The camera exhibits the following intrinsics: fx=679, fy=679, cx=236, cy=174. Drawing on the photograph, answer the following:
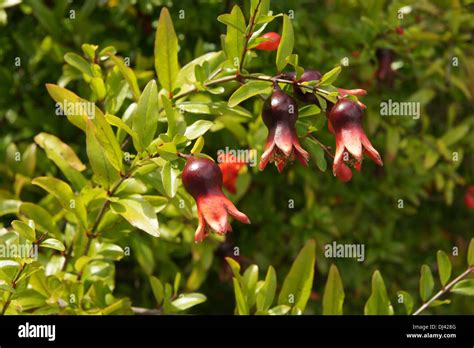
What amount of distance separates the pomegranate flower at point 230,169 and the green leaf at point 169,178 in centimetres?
46

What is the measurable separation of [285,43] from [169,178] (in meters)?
0.28

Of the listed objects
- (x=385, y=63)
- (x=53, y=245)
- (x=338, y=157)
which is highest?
(x=385, y=63)

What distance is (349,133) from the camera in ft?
3.21

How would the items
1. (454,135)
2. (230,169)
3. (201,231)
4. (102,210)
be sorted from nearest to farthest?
(201,231) → (102,210) → (230,169) → (454,135)

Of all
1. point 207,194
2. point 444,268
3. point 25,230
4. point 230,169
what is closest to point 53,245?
point 25,230

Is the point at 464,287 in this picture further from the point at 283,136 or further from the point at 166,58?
the point at 166,58

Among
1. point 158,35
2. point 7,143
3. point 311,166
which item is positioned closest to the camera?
point 158,35

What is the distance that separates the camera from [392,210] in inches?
77.6

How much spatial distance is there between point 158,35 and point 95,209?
0.33 meters

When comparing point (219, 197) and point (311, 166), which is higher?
point (311, 166)

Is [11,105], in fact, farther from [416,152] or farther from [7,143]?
[416,152]
